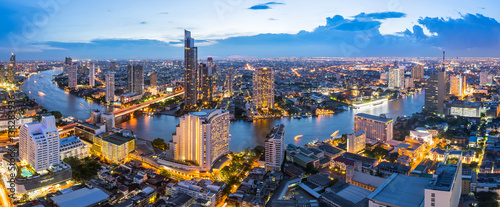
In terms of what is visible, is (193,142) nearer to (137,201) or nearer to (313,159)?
(137,201)

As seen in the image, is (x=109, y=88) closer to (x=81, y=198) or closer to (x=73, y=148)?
(x=73, y=148)

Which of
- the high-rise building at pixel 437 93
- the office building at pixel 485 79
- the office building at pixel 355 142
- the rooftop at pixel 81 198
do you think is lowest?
the rooftop at pixel 81 198

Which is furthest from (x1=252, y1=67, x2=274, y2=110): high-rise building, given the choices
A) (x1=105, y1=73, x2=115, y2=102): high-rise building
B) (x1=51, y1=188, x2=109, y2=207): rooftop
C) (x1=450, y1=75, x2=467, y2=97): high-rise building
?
(x1=51, y1=188, x2=109, y2=207): rooftop

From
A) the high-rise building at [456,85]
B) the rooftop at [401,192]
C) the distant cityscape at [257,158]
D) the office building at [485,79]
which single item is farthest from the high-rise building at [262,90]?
the office building at [485,79]

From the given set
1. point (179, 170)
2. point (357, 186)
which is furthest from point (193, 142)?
point (357, 186)

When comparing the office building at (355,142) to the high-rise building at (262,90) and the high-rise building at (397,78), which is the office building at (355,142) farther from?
the high-rise building at (397,78)

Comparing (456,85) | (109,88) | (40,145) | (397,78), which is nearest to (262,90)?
(109,88)
